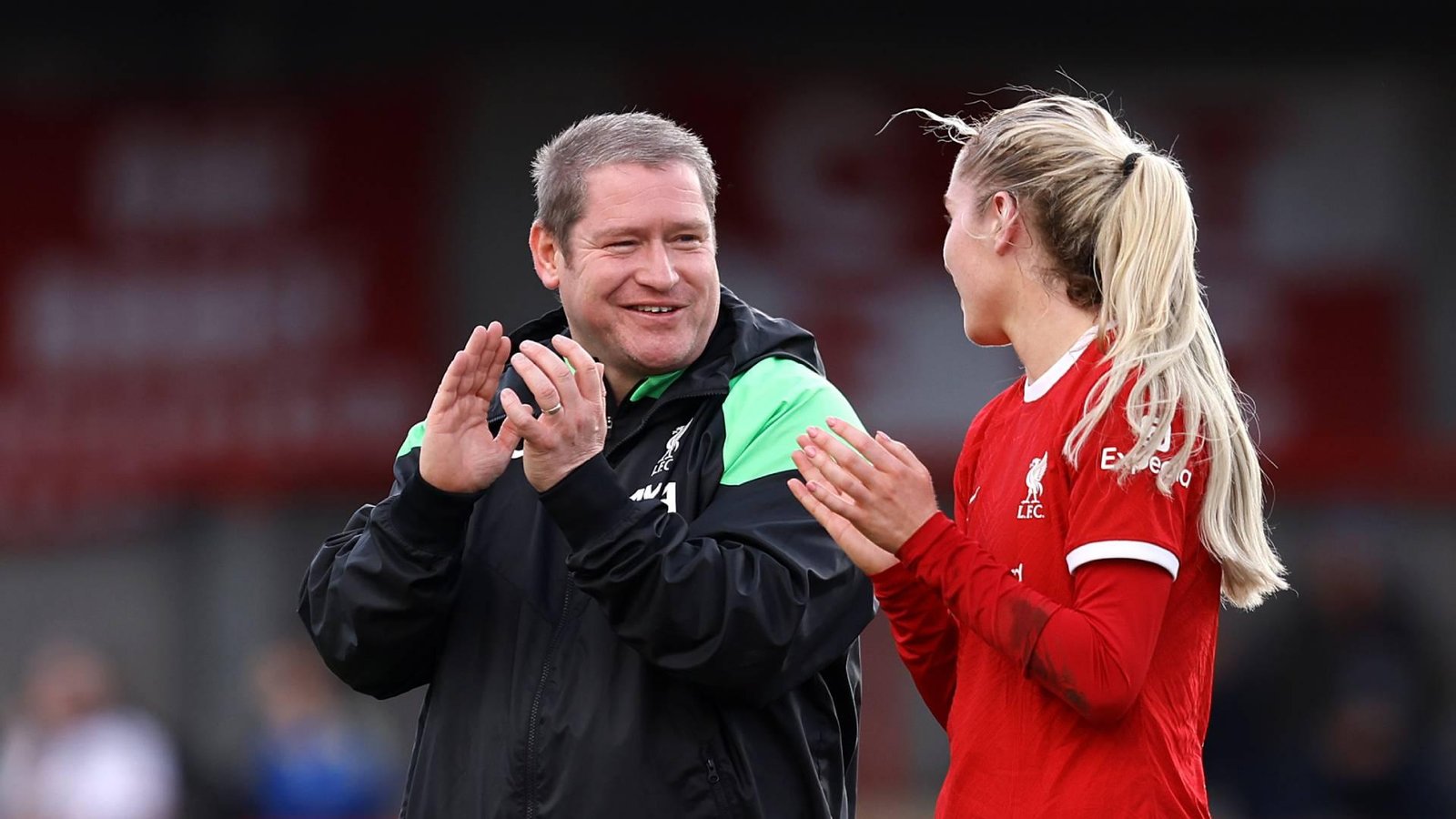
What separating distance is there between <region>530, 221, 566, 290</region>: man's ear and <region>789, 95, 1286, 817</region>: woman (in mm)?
605

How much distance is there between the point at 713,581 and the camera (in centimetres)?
233

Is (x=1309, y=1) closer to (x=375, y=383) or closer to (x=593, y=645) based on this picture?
(x=375, y=383)

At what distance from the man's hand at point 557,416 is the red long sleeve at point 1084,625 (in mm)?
518

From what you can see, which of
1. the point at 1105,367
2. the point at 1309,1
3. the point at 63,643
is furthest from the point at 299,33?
the point at 1105,367

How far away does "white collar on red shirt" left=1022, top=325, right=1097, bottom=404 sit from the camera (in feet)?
7.50

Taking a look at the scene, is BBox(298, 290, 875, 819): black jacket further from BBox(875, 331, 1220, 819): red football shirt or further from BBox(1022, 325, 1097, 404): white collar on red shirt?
BBox(1022, 325, 1097, 404): white collar on red shirt

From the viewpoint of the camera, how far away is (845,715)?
2.65 m

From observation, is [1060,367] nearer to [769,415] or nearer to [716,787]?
[769,415]

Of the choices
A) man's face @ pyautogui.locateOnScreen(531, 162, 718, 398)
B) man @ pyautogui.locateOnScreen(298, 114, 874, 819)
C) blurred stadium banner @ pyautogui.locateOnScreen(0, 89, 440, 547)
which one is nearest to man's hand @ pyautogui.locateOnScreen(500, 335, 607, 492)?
man @ pyautogui.locateOnScreen(298, 114, 874, 819)

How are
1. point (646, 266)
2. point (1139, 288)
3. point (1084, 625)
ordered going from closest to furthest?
point (1084, 625), point (1139, 288), point (646, 266)

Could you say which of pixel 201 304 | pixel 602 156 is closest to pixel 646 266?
pixel 602 156

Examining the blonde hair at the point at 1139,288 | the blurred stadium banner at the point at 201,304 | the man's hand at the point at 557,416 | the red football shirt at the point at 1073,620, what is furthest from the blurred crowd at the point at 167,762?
the blonde hair at the point at 1139,288

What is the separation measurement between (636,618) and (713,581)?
10cm

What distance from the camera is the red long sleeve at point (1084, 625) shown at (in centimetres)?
207
